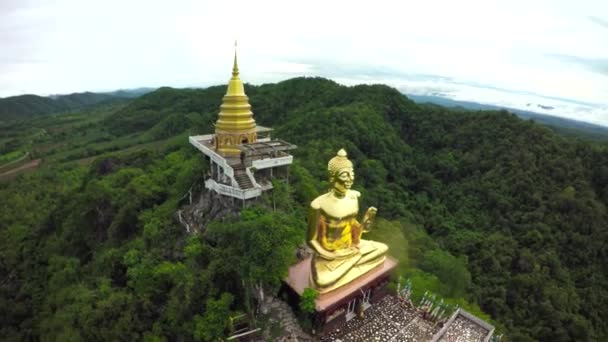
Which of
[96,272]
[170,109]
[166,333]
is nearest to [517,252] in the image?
[166,333]

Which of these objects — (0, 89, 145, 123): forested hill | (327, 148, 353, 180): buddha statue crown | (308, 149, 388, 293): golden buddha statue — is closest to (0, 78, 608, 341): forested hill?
(308, 149, 388, 293): golden buddha statue

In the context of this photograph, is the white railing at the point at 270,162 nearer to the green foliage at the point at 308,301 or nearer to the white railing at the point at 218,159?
the white railing at the point at 218,159

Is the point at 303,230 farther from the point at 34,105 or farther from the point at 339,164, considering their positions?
the point at 34,105

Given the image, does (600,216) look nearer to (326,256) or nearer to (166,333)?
(326,256)

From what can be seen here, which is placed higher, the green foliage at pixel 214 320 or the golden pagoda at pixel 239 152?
the golden pagoda at pixel 239 152

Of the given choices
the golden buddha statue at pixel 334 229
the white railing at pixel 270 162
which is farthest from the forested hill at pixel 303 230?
the white railing at pixel 270 162

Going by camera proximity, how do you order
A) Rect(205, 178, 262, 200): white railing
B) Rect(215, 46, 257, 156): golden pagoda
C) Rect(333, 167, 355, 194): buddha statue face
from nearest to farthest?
Rect(333, 167, 355, 194): buddha statue face, Rect(205, 178, 262, 200): white railing, Rect(215, 46, 257, 156): golden pagoda

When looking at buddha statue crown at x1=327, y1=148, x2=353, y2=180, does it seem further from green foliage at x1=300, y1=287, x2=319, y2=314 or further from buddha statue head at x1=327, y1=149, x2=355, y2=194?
green foliage at x1=300, y1=287, x2=319, y2=314
